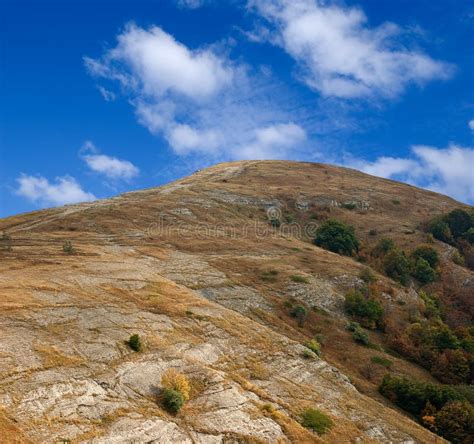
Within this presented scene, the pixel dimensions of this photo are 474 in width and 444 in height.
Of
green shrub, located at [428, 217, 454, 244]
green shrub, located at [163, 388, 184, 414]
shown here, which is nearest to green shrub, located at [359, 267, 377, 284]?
green shrub, located at [428, 217, 454, 244]

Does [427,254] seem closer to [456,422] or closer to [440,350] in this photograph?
[440,350]

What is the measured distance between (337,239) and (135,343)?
190ft

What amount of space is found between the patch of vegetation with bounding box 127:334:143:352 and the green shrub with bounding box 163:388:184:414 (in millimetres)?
4076

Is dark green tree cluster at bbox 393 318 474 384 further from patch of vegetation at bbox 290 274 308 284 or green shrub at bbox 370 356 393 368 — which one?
patch of vegetation at bbox 290 274 308 284

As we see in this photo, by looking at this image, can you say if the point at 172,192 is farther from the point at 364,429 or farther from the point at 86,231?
the point at 364,429

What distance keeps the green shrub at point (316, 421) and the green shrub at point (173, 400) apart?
290 inches

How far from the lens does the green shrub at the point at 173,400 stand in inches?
853

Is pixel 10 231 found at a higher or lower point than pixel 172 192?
lower

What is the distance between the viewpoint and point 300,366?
31359 mm

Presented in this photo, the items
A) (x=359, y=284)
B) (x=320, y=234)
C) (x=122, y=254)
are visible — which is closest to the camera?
(x=122, y=254)

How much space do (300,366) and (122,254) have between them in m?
25.6

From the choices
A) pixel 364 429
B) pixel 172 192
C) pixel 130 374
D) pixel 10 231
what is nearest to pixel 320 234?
pixel 172 192

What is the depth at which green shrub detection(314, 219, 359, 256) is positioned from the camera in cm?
7775

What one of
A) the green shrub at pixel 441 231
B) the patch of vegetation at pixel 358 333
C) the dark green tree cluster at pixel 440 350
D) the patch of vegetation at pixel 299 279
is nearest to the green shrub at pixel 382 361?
the patch of vegetation at pixel 358 333
